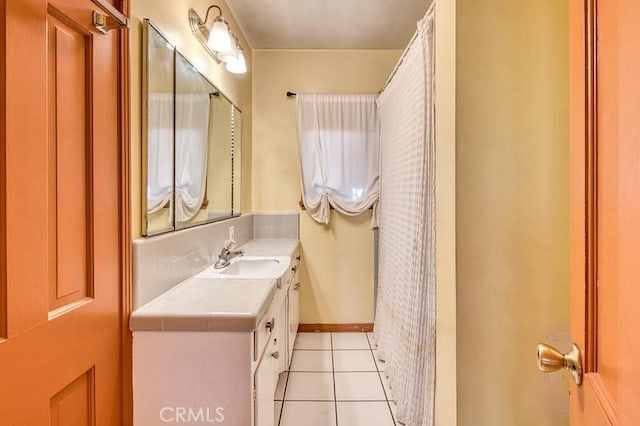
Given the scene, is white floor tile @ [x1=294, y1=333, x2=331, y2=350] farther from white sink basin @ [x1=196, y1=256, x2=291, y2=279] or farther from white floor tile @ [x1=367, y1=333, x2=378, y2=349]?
white sink basin @ [x1=196, y1=256, x2=291, y2=279]

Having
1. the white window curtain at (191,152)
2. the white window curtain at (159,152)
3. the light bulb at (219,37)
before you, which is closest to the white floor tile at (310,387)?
the white window curtain at (191,152)

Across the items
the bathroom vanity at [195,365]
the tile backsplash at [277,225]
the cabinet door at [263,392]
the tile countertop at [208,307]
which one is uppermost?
the tile backsplash at [277,225]

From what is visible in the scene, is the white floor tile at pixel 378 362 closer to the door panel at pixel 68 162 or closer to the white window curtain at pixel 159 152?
the white window curtain at pixel 159 152

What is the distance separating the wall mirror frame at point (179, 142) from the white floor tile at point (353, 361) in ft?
4.45

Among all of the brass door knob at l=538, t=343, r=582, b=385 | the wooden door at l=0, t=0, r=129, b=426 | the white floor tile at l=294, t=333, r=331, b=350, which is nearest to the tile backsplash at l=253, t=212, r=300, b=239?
the white floor tile at l=294, t=333, r=331, b=350

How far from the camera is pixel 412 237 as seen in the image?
2043 millimetres

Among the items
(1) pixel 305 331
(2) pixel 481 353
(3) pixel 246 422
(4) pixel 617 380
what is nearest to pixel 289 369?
(1) pixel 305 331

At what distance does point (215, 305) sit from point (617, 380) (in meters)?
1.14

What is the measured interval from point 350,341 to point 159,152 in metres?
2.35

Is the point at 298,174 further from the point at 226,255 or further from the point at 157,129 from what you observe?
the point at 157,129

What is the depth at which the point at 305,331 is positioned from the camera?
3484mm

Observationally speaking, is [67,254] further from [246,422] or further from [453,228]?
[453,228]

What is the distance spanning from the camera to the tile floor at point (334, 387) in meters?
2.14

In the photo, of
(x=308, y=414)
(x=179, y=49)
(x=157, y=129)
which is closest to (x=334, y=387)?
(x=308, y=414)
